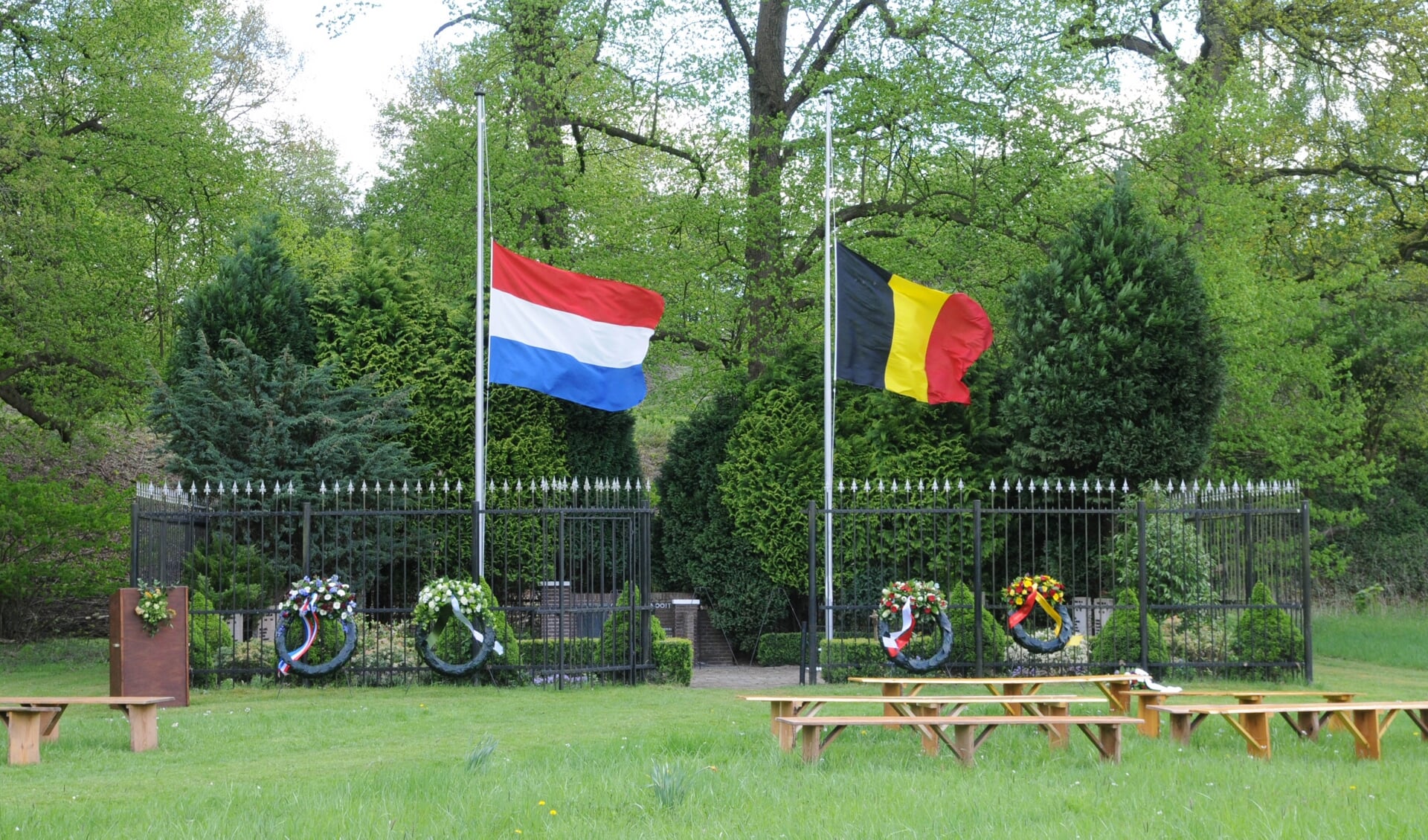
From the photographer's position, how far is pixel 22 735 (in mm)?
8562

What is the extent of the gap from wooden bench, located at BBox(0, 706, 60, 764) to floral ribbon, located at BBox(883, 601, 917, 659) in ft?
26.5

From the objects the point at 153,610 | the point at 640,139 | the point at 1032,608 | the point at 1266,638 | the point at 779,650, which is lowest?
the point at 779,650

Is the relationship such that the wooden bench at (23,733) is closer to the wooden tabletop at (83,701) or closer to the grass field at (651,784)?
the grass field at (651,784)

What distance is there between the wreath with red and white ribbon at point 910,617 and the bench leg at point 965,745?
19.1ft

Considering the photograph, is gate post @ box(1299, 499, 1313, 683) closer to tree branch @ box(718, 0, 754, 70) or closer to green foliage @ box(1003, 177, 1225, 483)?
green foliage @ box(1003, 177, 1225, 483)

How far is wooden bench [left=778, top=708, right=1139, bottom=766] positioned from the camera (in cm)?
770

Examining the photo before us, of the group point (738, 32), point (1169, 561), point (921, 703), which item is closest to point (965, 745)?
point (921, 703)

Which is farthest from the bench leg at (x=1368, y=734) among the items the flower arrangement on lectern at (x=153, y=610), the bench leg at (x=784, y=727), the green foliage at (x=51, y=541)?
the green foliage at (x=51, y=541)

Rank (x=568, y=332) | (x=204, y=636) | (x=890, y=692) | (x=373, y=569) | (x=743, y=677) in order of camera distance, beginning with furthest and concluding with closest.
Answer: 1. (x=373, y=569)
2. (x=568, y=332)
3. (x=743, y=677)
4. (x=204, y=636)
5. (x=890, y=692)

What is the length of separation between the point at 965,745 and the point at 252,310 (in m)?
13.8

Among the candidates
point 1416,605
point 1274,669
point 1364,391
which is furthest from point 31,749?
point 1364,391

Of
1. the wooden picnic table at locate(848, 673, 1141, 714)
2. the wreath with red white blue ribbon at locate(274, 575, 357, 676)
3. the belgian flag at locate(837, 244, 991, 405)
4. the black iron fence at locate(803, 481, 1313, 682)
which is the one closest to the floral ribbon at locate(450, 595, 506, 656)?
the wreath with red white blue ribbon at locate(274, 575, 357, 676)

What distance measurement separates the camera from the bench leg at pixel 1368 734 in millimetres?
8281

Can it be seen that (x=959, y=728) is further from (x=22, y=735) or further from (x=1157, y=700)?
(x=22, y=735)
